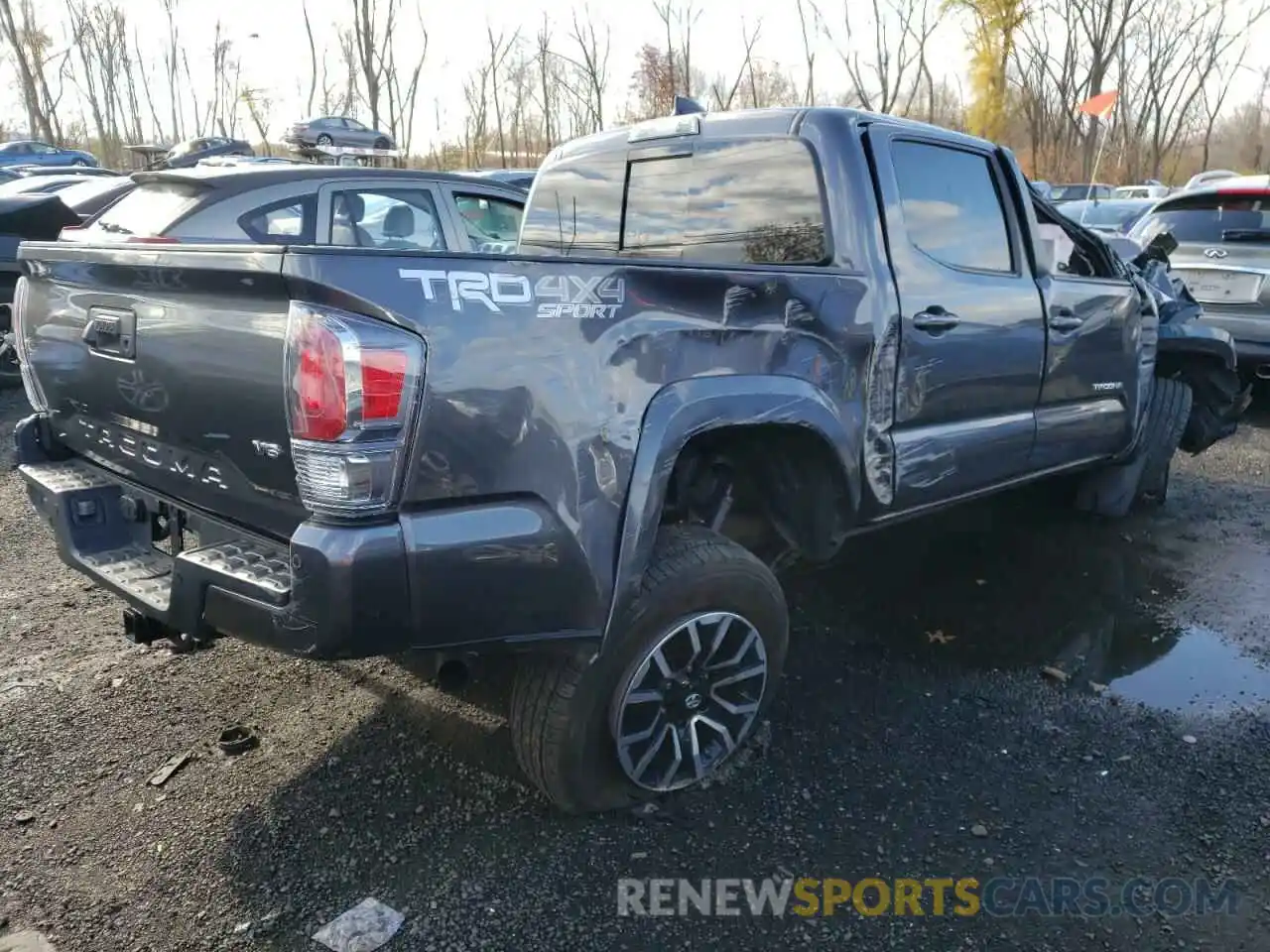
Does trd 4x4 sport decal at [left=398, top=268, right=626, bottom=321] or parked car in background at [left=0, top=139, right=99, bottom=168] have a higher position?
parked car in background at [left=0, top=139, right=99, bottom=168]

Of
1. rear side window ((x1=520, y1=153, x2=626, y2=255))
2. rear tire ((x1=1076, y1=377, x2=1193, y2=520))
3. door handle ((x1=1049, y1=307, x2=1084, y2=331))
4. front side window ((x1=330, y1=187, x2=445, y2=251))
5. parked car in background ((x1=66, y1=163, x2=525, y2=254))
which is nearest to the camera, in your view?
rear side window ((x1=520, y1=153, x2=626, y2=255))

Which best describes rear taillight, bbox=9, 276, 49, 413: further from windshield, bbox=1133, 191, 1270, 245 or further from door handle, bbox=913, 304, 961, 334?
windshield, bbox=1133, 191, 1270, 245

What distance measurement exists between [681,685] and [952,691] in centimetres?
128

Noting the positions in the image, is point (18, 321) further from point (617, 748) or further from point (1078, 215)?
point (1078, 215)

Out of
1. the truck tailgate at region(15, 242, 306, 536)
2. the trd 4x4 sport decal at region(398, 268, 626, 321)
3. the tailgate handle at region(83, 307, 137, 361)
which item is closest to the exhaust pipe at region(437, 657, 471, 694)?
the truck tailgate at region(15, 242, 306, 536)

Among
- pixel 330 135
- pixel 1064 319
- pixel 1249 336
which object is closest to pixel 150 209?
pixel 1064 319

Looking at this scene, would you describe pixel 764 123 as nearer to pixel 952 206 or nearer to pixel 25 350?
pixel 952 206

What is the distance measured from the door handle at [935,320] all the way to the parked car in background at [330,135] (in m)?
23.0

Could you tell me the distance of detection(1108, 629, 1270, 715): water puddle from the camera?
3.45 meters

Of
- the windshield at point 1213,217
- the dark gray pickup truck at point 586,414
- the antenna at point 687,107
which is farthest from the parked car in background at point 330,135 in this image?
the dark gray pickup truck at point 586,414

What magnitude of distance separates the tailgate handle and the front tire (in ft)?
4.46

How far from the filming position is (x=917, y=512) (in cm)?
365

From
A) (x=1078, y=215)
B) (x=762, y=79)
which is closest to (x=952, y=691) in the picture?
(x=1078, y=215)

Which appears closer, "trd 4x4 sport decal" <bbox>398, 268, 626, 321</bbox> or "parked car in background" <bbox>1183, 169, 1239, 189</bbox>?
"trd 4x4 sport decal" <bbox>398, 268, 626, 321</bbox>
